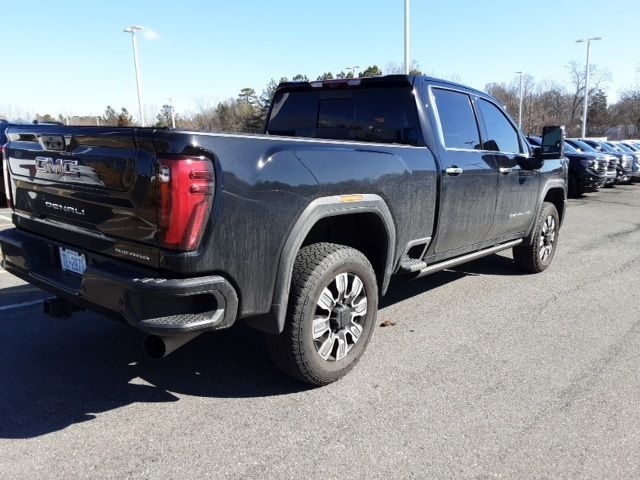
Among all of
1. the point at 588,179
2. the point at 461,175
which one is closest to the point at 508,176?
the point at 461,175

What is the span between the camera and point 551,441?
111 inches

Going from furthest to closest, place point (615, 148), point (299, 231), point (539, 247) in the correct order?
point (615, 148), point (539, 247), point (299, 231)

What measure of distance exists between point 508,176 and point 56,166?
4005 millimetres

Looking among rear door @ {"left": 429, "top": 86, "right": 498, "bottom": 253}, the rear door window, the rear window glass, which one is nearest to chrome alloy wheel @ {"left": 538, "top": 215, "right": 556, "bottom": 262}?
rear door @ {"left": 429, "top": 86, "right": 498, "bottom": 253}

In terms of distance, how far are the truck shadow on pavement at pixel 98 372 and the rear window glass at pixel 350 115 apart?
1.93m

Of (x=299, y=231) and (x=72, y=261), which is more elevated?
(x=299, y=231)

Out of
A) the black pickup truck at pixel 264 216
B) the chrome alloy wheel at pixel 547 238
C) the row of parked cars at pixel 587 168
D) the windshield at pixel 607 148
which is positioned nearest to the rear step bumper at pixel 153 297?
the black pickup truck at pixel 264 216

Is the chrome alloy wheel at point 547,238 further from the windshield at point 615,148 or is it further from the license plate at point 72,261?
the windshield at point 615,148

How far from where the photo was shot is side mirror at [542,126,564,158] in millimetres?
5629

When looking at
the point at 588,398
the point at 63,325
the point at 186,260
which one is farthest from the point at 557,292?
the point at 63,325

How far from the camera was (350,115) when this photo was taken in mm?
4688

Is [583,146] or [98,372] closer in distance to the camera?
[98,372]

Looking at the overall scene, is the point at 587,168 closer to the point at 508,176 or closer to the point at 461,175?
the point at 508,176

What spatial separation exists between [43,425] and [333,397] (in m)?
1.64
